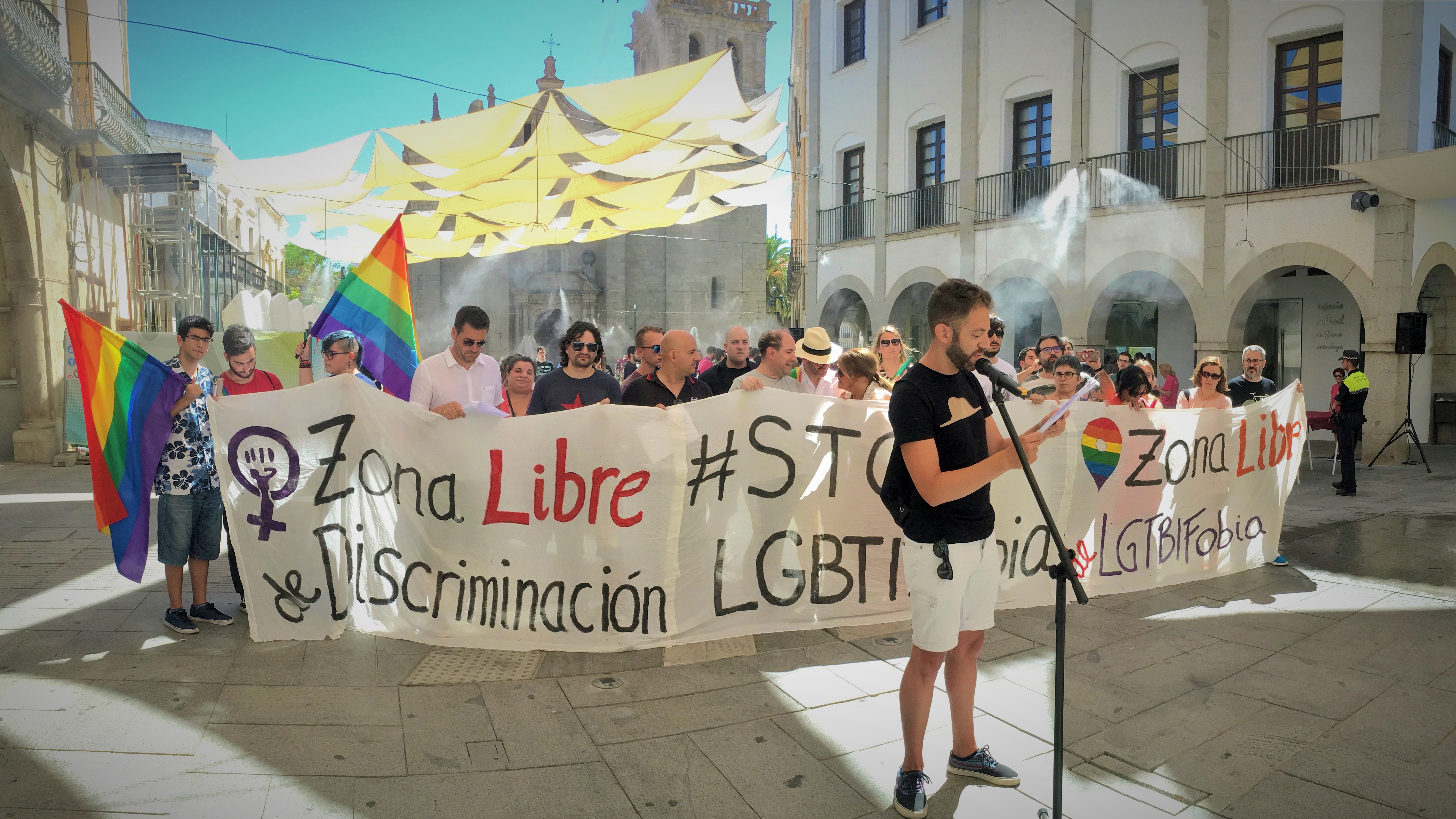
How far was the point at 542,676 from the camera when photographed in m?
4.20

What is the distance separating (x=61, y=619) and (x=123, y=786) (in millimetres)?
2473

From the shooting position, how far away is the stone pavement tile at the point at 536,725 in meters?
3.41

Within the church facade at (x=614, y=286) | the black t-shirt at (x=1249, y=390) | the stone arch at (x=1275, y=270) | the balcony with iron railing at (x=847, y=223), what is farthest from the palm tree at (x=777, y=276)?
the black t-shirt at (x=1249, y=390)

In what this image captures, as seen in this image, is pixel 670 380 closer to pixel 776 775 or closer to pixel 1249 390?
pixel 776 775

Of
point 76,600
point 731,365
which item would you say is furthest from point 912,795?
point 76,600

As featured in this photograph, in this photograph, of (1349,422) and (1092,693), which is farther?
(1349,422)

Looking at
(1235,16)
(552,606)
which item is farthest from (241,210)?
(552,606)

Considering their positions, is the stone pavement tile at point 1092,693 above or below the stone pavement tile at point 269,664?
below

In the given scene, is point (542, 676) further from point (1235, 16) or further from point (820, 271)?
point (820, 271)

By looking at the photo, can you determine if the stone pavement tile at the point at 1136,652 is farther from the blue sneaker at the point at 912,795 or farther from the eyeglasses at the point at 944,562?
the eyeglasses at the point at 944,562

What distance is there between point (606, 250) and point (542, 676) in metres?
42.8

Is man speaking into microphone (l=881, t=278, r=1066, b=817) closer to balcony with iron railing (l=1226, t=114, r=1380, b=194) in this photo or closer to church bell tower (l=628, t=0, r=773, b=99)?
balcony with iron railing (l=1226, t=114, r=1380, b=194)

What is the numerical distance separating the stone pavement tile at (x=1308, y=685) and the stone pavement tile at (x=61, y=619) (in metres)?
5.78

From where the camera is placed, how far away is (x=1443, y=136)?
13547 mm
